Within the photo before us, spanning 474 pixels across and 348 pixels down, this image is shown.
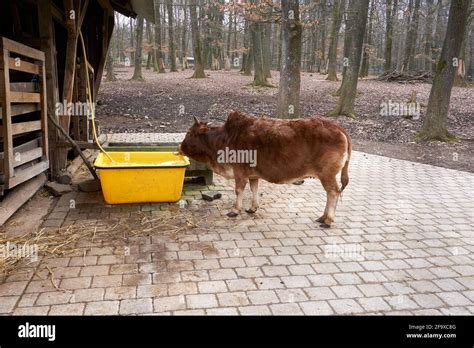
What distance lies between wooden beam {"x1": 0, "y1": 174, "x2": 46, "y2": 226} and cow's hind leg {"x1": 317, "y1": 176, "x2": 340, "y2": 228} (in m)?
Answer: 3.73

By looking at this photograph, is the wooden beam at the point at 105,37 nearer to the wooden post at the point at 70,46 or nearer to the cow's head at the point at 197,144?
the wooden post at the point at 70,46

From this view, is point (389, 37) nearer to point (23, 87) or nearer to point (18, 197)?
point (23, 87)

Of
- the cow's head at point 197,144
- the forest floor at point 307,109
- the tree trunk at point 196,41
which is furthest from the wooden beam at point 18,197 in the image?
the tree trunk at point 196,41

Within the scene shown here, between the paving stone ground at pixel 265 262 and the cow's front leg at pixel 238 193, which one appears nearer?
the paving stone ground at pixel 265 262

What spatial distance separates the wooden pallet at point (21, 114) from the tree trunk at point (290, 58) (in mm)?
5900

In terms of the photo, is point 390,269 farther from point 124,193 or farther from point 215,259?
point 124,193

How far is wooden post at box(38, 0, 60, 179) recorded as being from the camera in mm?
6195

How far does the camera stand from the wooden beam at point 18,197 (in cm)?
486

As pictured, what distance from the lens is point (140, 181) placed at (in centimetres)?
554

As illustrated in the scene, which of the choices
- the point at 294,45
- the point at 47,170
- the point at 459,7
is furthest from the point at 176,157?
the point at 459,7

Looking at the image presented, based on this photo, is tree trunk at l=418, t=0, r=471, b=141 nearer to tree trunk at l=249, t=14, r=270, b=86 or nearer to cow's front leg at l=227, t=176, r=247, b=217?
cow's front leg at l=227, t=176, r=247, b=217

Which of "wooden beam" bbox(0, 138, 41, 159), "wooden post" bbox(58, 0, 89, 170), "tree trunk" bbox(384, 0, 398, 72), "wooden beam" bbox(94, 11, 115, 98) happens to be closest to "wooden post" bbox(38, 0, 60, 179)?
"wooden post" bbox(58, 0, 89, 170)

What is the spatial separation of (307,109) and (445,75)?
5607 mm

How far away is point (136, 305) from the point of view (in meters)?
3.29
